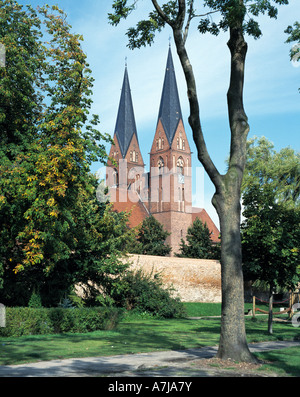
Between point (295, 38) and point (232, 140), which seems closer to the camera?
point (232, 140)

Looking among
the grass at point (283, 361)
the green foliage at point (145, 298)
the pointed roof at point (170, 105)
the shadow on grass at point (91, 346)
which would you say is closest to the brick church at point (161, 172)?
the pointed roof at point (170, 105)

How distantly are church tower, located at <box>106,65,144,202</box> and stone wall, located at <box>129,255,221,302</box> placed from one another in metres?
49.9

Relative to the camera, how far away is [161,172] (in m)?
86.4

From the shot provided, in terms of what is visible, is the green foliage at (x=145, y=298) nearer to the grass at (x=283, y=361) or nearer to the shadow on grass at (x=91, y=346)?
the shadow on grass at (x=91, y=346)

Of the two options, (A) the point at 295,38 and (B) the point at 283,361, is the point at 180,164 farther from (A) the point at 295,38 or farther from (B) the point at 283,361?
(B) the point at 283,361

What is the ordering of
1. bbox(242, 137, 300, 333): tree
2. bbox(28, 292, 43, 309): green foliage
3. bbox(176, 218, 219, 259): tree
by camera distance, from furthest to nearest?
1. bbox(176, 218, 219, 259): tree
2. bbox(28, 292, 43, 309): green foliage
3. bbox(242, 137, 300, 333): tree

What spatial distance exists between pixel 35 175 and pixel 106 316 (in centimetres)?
608

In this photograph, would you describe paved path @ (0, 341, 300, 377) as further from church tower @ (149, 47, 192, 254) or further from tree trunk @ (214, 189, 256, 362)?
church tower @ (149, 47, 192, 254)

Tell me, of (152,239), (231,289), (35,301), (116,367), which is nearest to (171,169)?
(152,239)

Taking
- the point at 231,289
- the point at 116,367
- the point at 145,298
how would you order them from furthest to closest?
the point at 145,298 → the point at 231,289 → the point at 116,367

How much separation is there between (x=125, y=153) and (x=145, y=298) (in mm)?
67596

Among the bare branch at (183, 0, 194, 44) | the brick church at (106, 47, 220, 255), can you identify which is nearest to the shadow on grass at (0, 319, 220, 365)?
the bare branch at (183, 0, 194, 44)

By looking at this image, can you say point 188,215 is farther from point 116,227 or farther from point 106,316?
point 106,316

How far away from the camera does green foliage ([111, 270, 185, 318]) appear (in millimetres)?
25453
